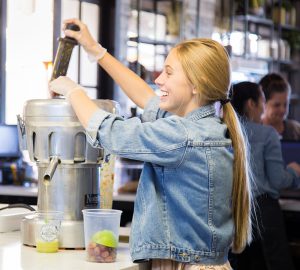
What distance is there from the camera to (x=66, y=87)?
79.7 inches

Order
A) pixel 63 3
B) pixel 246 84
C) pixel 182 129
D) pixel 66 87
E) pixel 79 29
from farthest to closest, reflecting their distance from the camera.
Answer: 1. pixel 63 3
2. pixel 246 84
3. pixel 79 29
4. pixel 66 87
5. pixel 182 129

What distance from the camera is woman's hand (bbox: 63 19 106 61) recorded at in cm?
228

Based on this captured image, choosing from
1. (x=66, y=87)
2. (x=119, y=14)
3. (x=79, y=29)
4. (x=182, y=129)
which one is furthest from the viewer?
(x=119, y=14)

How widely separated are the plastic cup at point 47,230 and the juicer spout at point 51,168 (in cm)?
10

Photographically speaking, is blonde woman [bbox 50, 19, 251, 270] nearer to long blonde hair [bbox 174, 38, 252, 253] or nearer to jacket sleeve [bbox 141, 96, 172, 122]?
long blonde hair [bbox 174, 38, 252, 253]

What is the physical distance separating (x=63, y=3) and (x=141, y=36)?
122 cm

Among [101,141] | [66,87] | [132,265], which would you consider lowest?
[132,265]

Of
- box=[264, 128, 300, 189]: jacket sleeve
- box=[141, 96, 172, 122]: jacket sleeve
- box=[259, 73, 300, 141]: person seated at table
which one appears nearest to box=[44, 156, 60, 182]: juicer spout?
box=[141, 96, 172, 122]: jacket sleeve

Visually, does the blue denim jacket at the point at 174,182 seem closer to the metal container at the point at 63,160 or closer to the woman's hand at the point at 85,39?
the metal container at the point at 63,160

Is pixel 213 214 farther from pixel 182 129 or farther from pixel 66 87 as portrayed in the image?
pixel 66 87

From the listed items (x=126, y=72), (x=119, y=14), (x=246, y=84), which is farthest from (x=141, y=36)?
(x=126, y=72)

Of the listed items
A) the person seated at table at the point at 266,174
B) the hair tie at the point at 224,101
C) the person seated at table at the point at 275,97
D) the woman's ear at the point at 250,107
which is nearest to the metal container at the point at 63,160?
the hair tie at the point at 224,101

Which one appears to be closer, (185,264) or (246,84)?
(185,264)

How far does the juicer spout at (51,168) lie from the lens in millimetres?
2035
